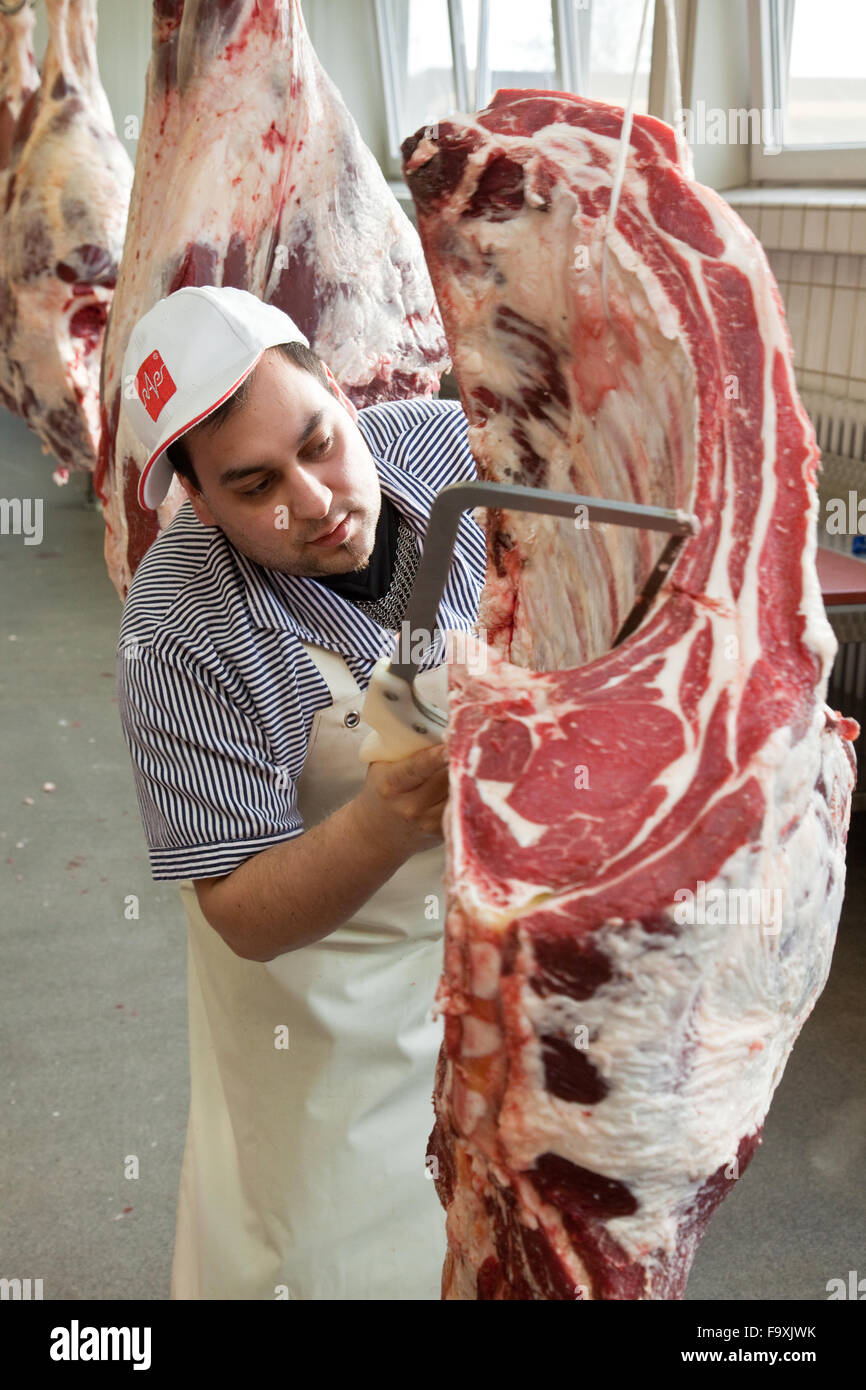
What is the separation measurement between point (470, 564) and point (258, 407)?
0.38 m

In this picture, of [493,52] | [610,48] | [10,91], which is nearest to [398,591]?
[10,91]

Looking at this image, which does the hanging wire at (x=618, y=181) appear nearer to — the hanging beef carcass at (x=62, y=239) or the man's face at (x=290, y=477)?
the man's face at (x=290, y=477)

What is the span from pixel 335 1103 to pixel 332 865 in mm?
506

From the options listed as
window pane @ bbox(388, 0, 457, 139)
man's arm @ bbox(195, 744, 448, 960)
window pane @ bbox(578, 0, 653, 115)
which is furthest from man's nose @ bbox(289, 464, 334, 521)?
window pane @ bbox(388, 0, 457, 139)

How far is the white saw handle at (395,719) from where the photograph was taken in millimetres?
875

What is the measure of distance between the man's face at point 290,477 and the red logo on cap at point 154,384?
0.14ft

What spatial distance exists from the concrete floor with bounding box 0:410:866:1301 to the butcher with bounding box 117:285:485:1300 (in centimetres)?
80

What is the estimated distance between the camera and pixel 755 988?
0.66 metres

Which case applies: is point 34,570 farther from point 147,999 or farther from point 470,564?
point 470,564

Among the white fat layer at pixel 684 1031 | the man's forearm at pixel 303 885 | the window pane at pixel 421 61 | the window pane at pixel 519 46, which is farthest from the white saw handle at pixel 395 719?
the window pane at pixel 421 61

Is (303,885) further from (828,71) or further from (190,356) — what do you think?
(828,71)

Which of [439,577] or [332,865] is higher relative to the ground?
[439,577]

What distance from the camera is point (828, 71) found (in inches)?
151

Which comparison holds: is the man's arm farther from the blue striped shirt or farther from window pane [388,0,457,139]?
window pane [388,0,457,139]
